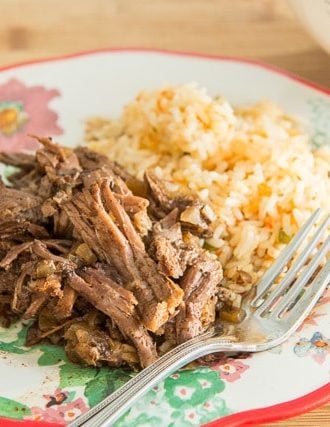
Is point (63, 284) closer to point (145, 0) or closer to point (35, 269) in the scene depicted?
point (35, 269)

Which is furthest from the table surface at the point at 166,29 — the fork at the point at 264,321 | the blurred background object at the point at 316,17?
the fork at the point at 264,321

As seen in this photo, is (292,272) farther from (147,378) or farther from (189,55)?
(189,55)

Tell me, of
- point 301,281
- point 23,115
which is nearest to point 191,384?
point 301,281

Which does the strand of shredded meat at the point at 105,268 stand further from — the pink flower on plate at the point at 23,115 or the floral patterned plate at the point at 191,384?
the pink flower on plate at the point at 23,115

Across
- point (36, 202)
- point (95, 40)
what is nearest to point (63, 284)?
point (36, 202)

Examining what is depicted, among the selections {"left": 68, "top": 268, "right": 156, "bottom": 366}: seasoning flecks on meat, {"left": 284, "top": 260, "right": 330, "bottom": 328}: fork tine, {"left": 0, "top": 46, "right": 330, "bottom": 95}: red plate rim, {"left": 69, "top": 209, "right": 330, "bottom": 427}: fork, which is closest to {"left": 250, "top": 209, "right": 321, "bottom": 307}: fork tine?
{"left": 69, "top": 209, "right": 330, "bottom": 427}: fork

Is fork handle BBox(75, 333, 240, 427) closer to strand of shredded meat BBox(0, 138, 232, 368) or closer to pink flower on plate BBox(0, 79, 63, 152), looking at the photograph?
strand of shredded meat BBox(0, 138, 232, 368)
